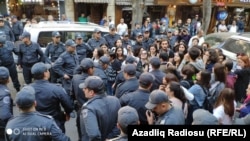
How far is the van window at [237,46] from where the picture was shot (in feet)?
28.4

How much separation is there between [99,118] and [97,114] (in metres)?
0.06

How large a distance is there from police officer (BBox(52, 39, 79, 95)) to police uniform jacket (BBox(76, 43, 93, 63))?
48.0 inches

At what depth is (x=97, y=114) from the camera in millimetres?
3705

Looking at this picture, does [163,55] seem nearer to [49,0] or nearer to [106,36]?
[106,36]

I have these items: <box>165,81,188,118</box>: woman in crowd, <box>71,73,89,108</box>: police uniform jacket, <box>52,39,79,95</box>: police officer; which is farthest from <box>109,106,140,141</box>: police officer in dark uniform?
<box>52,39,79,95</box>: police officer

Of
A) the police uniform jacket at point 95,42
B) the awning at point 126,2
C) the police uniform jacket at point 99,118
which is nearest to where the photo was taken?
the police uniform jacket at point 99,118

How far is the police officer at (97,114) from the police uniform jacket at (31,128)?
42 cm

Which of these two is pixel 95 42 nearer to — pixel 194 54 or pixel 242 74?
pixel 194 54

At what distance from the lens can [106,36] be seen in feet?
31.9

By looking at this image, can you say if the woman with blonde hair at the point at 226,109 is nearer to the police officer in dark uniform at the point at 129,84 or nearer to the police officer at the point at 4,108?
the police officer in dark uniform at the point at 129,84

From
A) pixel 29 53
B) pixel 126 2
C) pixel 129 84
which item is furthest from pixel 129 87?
pixel 126 2

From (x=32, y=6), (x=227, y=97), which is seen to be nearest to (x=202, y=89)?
(x=227, y=97)

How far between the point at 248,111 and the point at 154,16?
1604 centimetres

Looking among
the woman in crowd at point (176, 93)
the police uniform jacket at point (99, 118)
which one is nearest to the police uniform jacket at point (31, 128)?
the police uniform jacket at point (99, 118)
